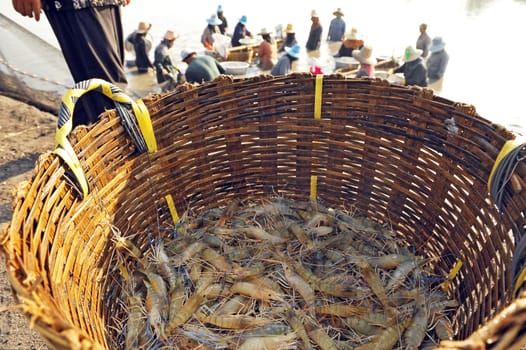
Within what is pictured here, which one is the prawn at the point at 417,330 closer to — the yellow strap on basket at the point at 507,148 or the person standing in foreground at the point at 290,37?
the yellow strap on basket at the point at 507,148

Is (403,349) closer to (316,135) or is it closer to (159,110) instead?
(316,135)

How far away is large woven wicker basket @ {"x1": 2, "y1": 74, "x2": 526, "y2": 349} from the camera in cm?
161

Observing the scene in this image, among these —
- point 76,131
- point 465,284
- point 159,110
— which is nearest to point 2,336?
point 76,131

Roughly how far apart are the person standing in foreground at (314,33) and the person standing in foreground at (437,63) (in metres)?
3.47

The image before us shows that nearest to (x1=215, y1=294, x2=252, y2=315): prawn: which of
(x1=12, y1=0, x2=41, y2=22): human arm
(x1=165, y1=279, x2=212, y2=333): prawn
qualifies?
(x1=165, y1=279, x2=212, y2=333): prawn

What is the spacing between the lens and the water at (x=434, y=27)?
28.2 ft

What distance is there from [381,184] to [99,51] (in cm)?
227

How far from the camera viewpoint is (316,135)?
96.9 inches

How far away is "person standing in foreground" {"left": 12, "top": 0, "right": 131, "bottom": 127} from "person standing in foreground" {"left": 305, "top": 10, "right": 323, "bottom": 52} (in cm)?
889

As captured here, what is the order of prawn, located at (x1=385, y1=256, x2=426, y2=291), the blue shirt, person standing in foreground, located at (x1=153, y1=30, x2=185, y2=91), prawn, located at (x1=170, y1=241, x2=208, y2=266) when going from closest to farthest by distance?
prawn, located at (x1=385, y1=256, x2=426, y2=291)
prawn, located at (x1=170, y1=241, x2=208, y2=266)
person standing in foreground, located at (x1=153, y1=30, x2=185, y2=91)
the blue shirt

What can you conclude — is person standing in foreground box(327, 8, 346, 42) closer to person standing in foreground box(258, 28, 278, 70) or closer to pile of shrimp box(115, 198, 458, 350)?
person standing in foreground box(258, 28, 278, 70)

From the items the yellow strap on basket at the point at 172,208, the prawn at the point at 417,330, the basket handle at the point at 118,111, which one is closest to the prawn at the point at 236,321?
the prawn at the point at 417,330

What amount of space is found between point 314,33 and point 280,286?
10526mm

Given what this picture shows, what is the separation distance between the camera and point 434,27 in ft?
46.2
